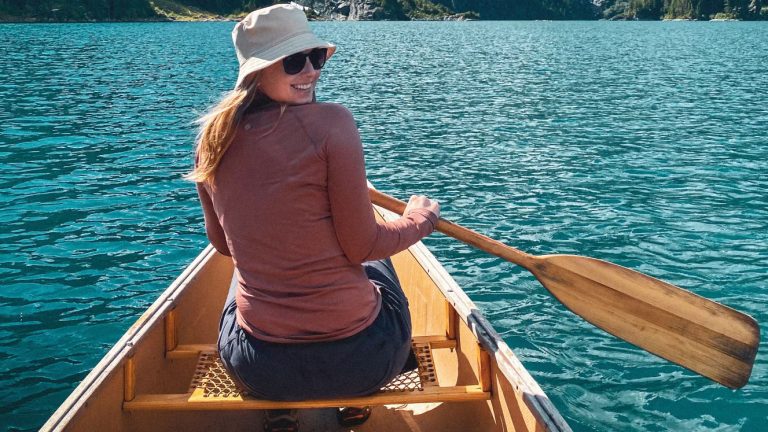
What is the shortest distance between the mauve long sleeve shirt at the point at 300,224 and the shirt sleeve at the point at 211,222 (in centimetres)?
19

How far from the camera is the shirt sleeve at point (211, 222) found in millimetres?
4078

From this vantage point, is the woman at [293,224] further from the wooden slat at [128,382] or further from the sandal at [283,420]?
the wooden slat at [128,382]

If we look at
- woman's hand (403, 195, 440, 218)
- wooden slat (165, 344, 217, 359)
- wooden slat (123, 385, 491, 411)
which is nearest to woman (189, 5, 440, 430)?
wooden slat (123, 385, 491, 411)

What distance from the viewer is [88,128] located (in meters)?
22.0

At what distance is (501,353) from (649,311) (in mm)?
1302

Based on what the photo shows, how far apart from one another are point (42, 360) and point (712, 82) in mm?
35177

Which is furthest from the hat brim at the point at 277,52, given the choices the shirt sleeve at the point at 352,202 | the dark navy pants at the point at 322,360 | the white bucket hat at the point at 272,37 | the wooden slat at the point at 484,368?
the wooden slat at the point at 484,368

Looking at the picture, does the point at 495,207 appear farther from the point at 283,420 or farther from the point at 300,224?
the point at 300,224

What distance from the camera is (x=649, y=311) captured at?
5.25 metres

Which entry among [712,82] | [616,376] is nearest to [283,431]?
[616,376]

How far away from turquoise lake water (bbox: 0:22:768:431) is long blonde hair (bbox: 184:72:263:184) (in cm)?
99

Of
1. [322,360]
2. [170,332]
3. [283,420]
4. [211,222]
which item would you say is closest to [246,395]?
[283,420]

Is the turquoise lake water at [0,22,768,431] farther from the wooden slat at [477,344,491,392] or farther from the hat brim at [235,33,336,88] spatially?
the wooden slat at [477,344,491,392]

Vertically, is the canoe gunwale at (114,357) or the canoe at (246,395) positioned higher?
the canoe gunwale at (114,357)
